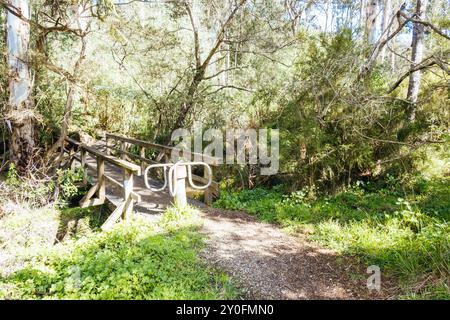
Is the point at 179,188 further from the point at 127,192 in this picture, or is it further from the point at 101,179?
the point at 101,179

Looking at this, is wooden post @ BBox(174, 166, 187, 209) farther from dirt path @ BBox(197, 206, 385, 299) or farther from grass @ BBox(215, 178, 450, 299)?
grass @ BBox(215, 178, 450, 299)

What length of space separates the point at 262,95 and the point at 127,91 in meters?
5.24

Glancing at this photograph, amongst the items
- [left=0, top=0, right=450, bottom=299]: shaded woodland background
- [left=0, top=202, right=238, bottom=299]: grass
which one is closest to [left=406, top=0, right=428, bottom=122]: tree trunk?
[left=0, top=0, right=450, bottom=299]: shaded woodland background

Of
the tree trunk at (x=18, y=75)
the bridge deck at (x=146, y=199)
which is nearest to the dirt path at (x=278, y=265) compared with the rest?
the bridge deck at (x=146, y=199)

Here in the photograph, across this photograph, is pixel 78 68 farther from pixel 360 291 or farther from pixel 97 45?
pixel 360 291

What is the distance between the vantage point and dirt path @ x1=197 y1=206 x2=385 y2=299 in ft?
11.5

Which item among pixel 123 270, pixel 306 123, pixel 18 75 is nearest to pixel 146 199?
pixel 123 270

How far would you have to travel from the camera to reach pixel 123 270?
3.56 metres

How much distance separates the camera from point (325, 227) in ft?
16.7

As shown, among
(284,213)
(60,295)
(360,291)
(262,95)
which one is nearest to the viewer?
(60,295)

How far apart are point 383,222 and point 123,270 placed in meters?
4.25

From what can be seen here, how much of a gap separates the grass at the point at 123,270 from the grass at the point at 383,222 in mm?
2051

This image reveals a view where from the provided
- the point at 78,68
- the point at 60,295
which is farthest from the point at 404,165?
the point at 78,68

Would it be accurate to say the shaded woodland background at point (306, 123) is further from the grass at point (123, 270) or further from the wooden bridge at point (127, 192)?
the wooden bridge at point (127, 192)
